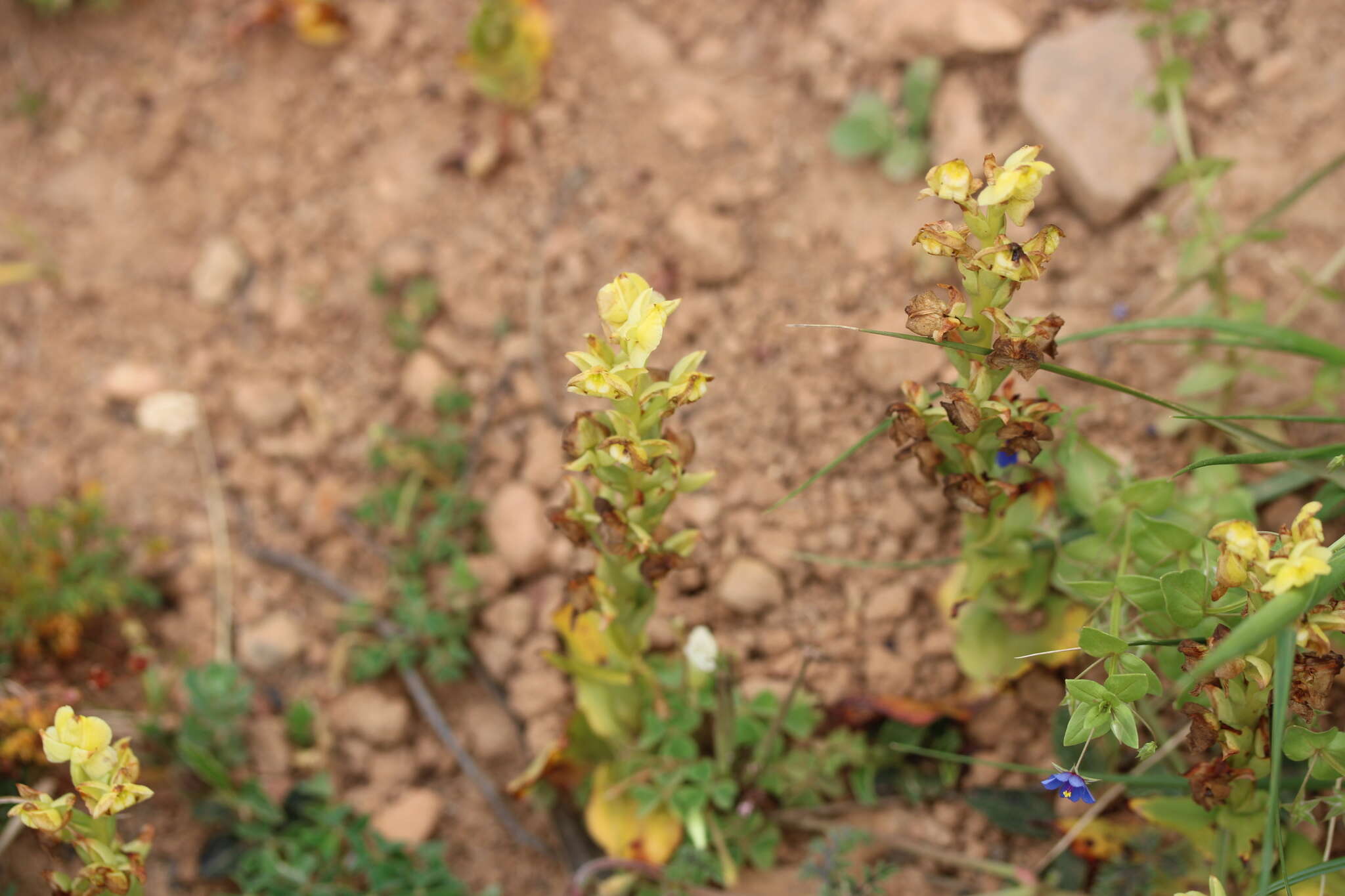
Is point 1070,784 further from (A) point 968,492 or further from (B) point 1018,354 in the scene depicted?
(B) point 1018,354

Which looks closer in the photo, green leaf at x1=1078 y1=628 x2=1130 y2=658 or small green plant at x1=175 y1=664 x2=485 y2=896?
green leaf at x1=1078 y1=628 x2=1130 y2=658

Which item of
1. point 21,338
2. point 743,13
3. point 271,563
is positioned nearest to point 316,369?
point 271,563

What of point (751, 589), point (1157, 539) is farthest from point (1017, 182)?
point (751, 589)

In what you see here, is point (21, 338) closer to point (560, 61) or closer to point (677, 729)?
point (560, 61)

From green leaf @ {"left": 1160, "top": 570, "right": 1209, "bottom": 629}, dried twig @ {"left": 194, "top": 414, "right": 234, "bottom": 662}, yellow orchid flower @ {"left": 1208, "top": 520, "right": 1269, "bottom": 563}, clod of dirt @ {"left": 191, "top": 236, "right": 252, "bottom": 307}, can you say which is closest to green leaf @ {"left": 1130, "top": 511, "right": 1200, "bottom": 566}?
green leaf @ {"left": 1160, "top": 570, "right": 1209, "bottom": 629}

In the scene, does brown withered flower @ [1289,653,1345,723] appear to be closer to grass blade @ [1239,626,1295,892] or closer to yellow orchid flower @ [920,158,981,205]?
grass blade @ [1239,626,1295,892]

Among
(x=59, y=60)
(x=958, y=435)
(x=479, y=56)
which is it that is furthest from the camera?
(x=59, y=60)

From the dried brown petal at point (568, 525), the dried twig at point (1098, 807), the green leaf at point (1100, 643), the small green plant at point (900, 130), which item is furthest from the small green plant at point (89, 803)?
the small green plant at point (900, 130)
